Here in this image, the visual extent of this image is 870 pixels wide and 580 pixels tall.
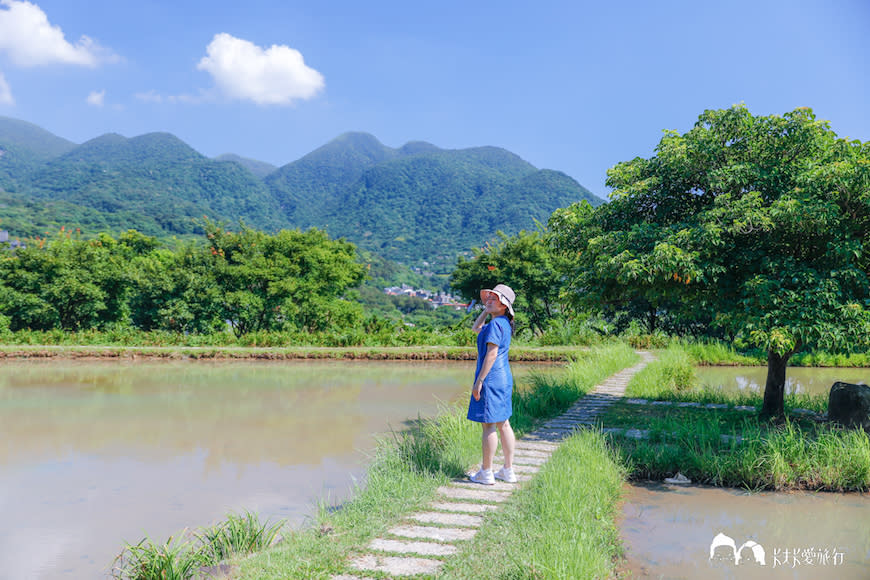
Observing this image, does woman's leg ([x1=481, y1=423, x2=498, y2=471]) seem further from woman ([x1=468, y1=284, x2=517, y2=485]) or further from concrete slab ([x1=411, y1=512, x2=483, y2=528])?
concrete slab ([x1=411, y1=512, x2=483, y2=528])

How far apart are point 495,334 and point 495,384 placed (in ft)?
1.32

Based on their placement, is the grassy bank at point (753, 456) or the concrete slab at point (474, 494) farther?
the grassy bank at point (753, 456)

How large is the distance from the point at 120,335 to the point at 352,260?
832 centimetres

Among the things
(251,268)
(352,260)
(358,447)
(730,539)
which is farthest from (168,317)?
(730,539)

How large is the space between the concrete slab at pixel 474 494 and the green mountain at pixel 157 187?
200 ft

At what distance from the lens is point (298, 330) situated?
20500 mm

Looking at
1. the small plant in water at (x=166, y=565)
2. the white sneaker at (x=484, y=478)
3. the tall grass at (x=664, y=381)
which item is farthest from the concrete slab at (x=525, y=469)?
the tall grass at (x=664, y=381)

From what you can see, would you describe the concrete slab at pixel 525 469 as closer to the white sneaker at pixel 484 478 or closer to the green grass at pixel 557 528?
the green grass at pixel 557 528

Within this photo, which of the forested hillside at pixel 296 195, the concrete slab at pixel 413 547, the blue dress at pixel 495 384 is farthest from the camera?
the forested hillside at pixel 296 195

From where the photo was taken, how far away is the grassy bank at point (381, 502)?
10.8 feet

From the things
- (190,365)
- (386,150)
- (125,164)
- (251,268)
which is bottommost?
(190,365)

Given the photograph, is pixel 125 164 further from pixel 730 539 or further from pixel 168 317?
pixel 730 539

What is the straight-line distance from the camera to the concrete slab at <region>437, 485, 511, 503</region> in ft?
14.4

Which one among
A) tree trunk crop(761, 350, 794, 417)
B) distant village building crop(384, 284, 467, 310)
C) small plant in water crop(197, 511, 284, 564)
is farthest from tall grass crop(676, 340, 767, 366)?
distant village building crop(384, 284, 467, 310)
